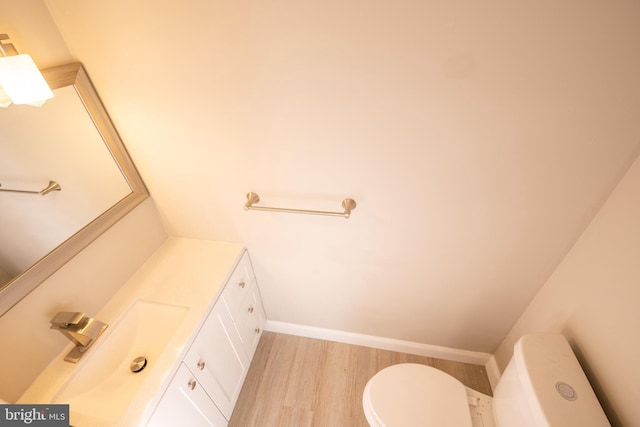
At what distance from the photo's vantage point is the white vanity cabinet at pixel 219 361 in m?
0.98

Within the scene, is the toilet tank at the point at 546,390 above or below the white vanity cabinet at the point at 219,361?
above

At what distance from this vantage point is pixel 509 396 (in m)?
0.94

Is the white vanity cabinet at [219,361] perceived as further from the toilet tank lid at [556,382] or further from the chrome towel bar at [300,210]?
the toilet tank lid at [556,382]

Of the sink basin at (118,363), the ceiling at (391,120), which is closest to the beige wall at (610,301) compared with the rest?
the ceiling at (391,120)

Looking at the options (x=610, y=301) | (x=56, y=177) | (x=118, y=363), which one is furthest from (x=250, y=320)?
(x=610, y=301)

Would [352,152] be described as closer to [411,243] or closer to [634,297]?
[411,243]

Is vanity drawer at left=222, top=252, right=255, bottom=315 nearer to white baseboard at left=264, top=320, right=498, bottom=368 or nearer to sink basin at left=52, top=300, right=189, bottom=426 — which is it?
sink basin at left=52, top=300, right=189, bottom=426

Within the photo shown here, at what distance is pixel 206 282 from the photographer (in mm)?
1197

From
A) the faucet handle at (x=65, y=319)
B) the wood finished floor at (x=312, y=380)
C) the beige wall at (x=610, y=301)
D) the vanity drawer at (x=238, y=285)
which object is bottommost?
the wood finished floor at (x=312, y=380)

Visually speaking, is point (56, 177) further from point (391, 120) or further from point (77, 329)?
point (391, 120)

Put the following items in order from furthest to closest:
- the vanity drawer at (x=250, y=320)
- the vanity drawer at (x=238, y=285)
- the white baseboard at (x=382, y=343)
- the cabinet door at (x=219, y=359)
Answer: the white baseboard at (x=382, y=343), the vanity drawer at (x=250, y=320), the vanity drawer at (x=238, y=285), the cabinet door at (x=219, y=359)

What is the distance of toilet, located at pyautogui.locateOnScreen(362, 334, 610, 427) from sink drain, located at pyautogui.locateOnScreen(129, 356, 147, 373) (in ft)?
3.07

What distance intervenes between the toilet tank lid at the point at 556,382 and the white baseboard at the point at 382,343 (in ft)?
2.38

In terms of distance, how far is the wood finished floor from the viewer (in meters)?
1.44
